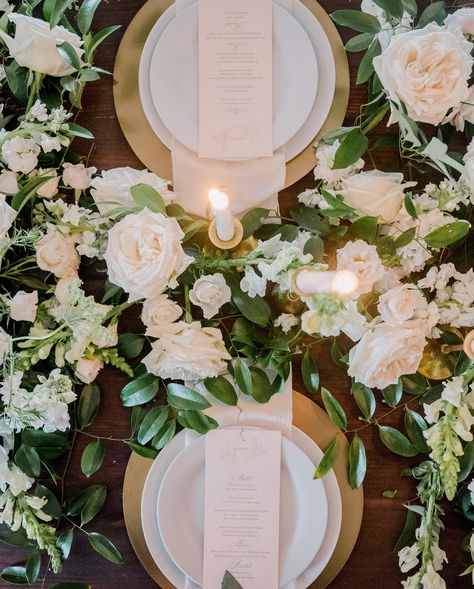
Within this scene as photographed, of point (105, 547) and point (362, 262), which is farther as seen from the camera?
point (105, 547)

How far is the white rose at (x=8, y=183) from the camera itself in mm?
1058

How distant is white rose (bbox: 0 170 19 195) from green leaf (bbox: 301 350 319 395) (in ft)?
1.85

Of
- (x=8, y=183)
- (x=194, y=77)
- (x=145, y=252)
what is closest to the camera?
(x=145, y=252)

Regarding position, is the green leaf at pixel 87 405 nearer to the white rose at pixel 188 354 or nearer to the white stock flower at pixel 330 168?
the white rose at pixel 188 354

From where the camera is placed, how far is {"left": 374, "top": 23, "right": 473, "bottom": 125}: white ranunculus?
964 millimetres

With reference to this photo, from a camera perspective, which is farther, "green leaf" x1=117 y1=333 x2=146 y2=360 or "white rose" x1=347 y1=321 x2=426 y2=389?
"green leaf" x1=117 y1=333 x2=146 y2=360

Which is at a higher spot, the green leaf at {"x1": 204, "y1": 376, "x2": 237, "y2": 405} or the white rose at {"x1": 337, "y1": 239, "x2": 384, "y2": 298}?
the white rose at {"x1": 337, "y1": 239, "x2": 384, "y2": 298}

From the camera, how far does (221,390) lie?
109 cm

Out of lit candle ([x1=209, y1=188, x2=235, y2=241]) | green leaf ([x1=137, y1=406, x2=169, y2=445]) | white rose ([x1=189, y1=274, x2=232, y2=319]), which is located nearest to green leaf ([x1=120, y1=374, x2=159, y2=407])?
green leaf ([x1=137, y1=406, x2=169, y2=445])

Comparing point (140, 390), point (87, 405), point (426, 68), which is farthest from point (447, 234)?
point (87, 405)

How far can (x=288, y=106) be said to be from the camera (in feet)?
3.78

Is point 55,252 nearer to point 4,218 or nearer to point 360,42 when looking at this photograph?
point 4,218

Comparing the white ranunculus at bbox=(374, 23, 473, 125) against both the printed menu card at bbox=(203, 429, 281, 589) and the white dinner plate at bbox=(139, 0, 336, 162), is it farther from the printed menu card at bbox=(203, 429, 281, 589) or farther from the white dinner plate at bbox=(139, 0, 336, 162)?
the printed menu card at bbox=(203, 429, 281, 589)

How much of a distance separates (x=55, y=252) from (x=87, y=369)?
0.20m
